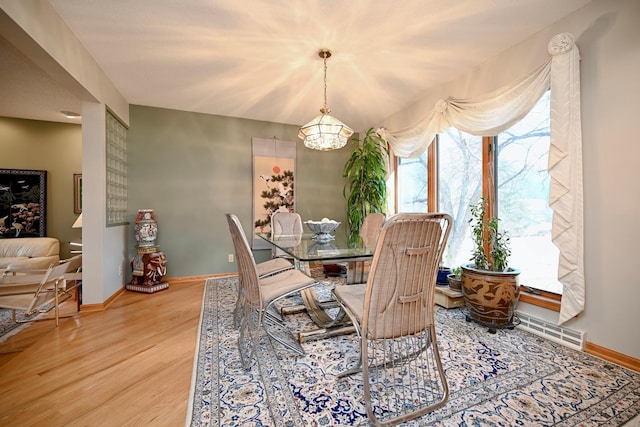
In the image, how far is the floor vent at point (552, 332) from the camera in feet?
6.31

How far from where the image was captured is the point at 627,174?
1.75 meters

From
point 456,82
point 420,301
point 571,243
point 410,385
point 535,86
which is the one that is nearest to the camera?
point 420,301

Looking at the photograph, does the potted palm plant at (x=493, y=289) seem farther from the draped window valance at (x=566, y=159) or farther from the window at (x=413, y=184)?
the window at (x=413, y=184)

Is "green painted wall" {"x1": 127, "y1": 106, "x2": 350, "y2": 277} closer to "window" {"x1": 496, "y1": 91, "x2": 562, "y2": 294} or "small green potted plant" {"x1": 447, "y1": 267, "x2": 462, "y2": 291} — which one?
"small green potted plant" {"x1": 447, "y1": 267, "x2": 462, "y2": 291}

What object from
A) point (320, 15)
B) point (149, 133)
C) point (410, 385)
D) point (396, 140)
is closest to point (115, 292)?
point (149, 133)

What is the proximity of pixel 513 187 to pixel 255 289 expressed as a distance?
252 cm

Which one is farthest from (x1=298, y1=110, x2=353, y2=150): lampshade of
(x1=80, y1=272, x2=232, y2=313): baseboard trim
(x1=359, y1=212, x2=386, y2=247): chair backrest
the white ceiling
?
(x1=80, y1=272, x2=232, y2=313): baseboard trim

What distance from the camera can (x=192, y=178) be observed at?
153 inches

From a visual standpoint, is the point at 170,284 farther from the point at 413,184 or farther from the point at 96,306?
the point at 413,184

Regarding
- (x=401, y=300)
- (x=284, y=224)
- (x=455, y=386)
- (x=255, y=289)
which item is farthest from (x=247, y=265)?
(x=284, y=224)

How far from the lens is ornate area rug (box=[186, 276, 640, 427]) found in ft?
4.21

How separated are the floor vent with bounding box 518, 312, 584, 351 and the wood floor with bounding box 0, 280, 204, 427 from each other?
2571 millimetres

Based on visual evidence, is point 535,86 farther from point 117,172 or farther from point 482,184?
point 117,172

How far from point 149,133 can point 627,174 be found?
16.0ft
